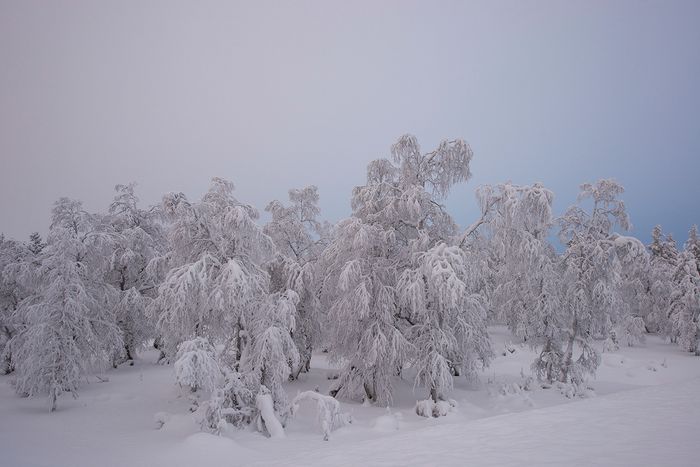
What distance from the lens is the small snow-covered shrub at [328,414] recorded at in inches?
445

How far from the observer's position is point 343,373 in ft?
51.8

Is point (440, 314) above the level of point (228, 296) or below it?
below

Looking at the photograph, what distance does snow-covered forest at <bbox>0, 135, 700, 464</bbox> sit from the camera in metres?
12.0

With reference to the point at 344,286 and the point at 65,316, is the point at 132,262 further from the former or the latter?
the point at 344,286

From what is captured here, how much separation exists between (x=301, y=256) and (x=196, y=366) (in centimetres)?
1028

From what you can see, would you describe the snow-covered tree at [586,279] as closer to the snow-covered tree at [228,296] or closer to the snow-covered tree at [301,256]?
the snow-covered tree at [301,256]

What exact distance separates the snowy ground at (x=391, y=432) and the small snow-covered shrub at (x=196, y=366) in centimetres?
148

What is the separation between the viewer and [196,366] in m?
10.3

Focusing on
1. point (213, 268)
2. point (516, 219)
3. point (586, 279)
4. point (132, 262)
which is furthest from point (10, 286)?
point (586, 279)

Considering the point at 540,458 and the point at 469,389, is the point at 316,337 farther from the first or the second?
the point at 540,458

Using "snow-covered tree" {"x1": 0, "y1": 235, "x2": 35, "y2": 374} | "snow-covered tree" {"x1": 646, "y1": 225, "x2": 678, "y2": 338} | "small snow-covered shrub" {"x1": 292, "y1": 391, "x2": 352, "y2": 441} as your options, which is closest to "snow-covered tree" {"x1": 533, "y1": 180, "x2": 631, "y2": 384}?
"small snow-covered shrub" {"x1": 292, "y1": 391, "x2": 352, "y2": 441}

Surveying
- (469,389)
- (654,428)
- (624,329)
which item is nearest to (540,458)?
(654,428)

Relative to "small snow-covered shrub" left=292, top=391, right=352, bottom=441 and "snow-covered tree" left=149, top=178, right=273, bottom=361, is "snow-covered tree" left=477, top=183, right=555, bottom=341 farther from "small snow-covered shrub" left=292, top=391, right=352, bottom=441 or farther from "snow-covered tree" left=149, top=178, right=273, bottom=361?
"snow-covered tree" left=149, top=178, right=273, bottom=361

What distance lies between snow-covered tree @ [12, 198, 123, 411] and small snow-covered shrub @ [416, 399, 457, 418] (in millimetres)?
12702
